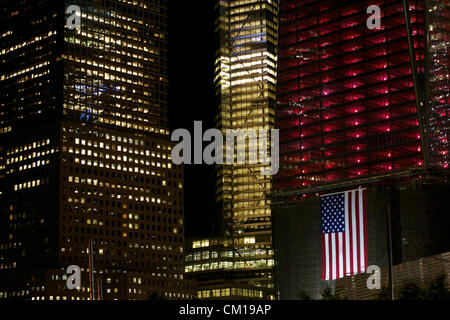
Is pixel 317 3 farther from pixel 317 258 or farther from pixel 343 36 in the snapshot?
pixel 317 258

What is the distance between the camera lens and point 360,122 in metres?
150

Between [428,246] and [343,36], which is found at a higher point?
[343,36]

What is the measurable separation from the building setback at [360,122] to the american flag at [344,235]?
7.28 m

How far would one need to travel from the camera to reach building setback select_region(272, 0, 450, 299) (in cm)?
13888

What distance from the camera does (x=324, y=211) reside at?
13588cm

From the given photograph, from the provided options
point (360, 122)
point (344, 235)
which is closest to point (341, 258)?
point (344, 235)

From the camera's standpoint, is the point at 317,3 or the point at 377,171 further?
the point at 317,3

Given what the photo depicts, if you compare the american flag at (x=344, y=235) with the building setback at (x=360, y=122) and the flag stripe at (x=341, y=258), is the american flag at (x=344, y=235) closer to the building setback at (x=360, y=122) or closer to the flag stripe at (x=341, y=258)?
the flag stripe at (x=341, y=258)

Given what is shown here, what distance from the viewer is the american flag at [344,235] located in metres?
131

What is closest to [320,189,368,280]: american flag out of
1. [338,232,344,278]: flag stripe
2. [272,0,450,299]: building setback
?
[338,232,344,278]: flag stripe

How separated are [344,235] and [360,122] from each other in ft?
81.6
